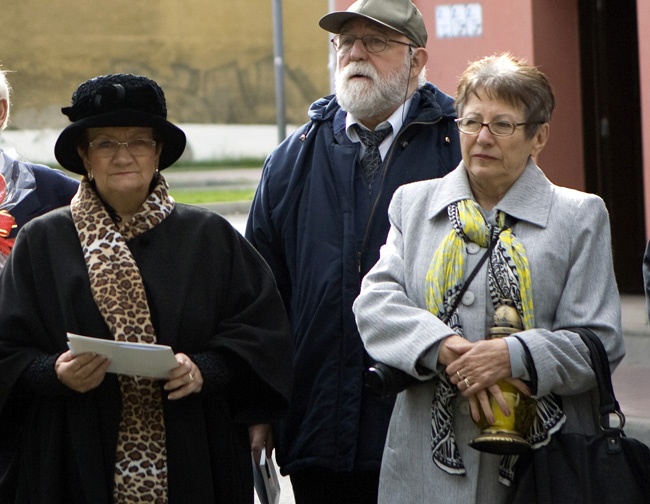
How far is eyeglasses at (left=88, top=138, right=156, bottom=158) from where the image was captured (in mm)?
3680

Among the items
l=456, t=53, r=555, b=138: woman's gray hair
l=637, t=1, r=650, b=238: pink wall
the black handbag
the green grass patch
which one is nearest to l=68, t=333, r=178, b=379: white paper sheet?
the black handbag

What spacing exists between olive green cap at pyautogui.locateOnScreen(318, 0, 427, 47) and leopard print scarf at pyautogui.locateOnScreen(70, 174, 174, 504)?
3.70 feet

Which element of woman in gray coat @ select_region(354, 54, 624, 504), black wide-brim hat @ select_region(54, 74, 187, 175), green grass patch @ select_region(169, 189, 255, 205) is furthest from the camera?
green grass patch @ select_region(169, 189, 255, 205)

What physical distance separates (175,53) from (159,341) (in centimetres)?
2777

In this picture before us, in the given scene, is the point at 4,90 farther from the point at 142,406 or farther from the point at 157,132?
the point at 142,406

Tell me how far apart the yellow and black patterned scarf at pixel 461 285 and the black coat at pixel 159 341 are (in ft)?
1.73

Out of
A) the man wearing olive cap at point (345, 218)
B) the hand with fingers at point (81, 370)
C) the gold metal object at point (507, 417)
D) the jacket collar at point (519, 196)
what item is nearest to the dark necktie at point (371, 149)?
the man wearing olive cap at point (345, 218)

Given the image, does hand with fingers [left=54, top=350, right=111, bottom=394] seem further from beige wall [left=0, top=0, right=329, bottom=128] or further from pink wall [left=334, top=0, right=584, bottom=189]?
beige wall [left=0, top=0, right=329, bottom=128]

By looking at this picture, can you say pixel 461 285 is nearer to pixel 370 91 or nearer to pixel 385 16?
pixel 370 91

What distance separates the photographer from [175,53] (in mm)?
30719

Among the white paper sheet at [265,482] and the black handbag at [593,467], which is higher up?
the black handbag at [593,467]

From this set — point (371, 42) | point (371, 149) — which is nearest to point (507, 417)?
point (371, 149)

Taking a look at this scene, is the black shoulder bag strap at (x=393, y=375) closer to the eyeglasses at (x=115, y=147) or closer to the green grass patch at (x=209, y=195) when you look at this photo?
the eyeglasses at (x=115, y=147)

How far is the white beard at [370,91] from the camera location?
13.8 ft
